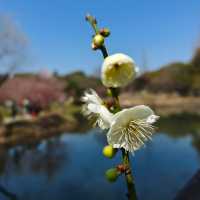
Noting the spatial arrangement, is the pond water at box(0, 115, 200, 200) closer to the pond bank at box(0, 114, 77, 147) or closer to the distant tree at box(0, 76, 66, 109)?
the pond bank at box(0, 114, 77, 147)

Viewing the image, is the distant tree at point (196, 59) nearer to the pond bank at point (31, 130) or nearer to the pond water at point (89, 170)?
the pond bank at point (31, 130)

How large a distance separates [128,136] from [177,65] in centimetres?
3319

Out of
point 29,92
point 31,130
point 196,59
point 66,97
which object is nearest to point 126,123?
point 31,130

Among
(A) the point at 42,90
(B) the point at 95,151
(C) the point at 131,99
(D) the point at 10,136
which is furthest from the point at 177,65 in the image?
(B) the point at 95,151

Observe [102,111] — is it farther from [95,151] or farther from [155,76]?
[155,76]

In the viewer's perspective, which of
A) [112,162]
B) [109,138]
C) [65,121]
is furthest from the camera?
[65,121]

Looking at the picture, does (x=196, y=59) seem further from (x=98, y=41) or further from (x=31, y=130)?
(x=98, y=41)

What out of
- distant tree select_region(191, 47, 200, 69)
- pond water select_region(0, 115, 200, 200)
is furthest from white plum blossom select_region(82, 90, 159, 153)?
distant tree select_region(191, 47, 200, 69)

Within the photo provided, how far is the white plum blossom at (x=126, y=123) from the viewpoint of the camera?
59cm

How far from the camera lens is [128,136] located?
61 centimetres

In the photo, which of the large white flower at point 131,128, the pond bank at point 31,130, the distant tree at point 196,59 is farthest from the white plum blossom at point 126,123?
the distant tree at point 196,59

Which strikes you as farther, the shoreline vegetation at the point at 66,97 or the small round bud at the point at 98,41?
the shoreline vegetation at the point at 66,97

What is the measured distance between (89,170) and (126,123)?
607cm

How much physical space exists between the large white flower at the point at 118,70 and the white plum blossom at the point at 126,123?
2.0 inches
